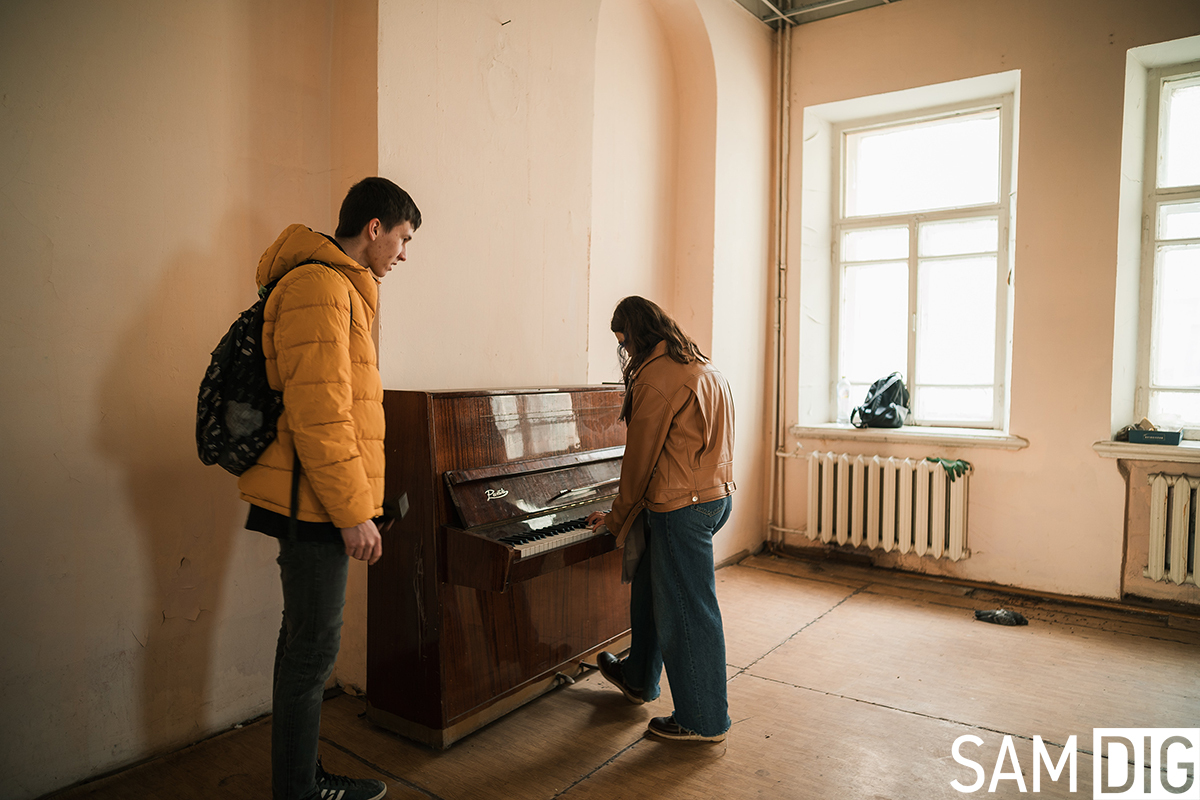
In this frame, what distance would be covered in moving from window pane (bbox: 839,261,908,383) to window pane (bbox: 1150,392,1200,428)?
1378 millimetres

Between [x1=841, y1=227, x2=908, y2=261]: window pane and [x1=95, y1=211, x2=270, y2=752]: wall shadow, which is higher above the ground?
[x1=841, y1=227, x2=908, y2=261]: window pane

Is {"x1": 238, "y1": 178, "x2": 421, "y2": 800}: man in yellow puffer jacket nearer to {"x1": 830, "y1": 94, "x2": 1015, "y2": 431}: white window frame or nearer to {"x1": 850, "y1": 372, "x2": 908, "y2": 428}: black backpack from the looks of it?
{"x1": 850, "y1": 372, "x2": 908, "y2": 428}: black backpack

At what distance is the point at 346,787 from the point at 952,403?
4200 millimetres

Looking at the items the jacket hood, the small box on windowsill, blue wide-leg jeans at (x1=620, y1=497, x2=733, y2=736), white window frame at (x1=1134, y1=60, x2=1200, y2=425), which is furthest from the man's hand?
white window frame at (x1=1134, y1=60, x2=1200, y2=425)

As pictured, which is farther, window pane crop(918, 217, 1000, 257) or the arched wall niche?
window pane crop(918, 217, 1000, 257)

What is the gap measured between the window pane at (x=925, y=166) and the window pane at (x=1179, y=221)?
88 centimetres

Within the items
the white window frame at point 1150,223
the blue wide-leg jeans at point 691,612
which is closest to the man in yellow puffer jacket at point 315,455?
the blue wide-leg jeans at point 691,612

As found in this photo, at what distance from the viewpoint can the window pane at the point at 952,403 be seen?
185 inches

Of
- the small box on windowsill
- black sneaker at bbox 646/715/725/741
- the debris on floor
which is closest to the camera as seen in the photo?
black sneaker at bbox 646/715/725/741

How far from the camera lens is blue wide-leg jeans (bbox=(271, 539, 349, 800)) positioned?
5.94ft

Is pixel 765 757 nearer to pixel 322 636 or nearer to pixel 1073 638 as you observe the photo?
pixel 322 636

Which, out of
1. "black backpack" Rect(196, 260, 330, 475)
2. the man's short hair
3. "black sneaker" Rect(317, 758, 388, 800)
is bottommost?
"black sneaker" Rect(317, 758, 388, 800)

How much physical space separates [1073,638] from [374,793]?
3.24m

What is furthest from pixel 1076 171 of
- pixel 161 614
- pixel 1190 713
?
pixel 161 614
